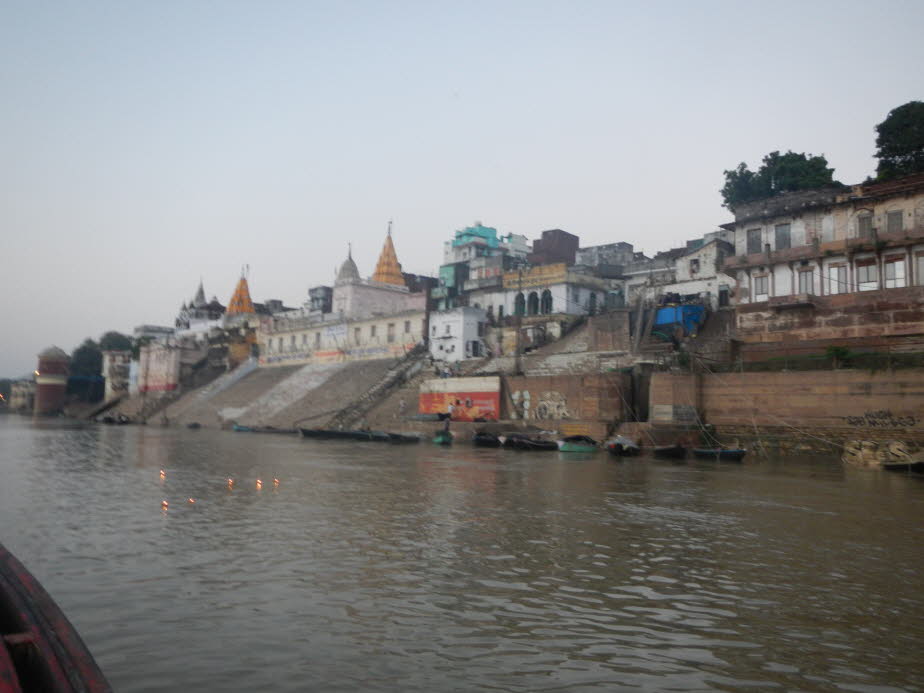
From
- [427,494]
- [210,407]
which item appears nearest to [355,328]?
[210,407]

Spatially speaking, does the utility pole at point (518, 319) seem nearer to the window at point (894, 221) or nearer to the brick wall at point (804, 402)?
the brick wall at point (804, 402)

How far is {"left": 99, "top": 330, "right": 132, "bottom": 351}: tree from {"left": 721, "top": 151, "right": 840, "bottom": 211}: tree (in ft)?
283

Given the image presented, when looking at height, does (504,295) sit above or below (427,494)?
above

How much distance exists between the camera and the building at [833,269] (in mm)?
31250

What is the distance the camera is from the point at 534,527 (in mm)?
12852

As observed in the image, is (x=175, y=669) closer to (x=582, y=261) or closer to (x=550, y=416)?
(x=550, y=416)

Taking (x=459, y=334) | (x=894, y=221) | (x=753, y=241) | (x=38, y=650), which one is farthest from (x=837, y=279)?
(x=38, y=650)

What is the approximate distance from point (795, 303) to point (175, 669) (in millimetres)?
33063

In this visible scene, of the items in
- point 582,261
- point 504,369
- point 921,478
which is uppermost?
point 582,261

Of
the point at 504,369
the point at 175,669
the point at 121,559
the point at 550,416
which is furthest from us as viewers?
the point at 504,369

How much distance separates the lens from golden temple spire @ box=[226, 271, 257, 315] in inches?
3565

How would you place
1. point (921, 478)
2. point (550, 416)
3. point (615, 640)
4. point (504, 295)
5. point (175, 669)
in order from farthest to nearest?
point (504, 295), point (550, 416), point (921, 478), point (615, 640), point (175, 669)

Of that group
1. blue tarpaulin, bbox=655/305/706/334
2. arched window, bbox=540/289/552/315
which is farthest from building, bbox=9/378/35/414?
blue tarpaulin, bbox=655/305/706/334

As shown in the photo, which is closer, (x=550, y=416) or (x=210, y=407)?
(x=550, y=416)
